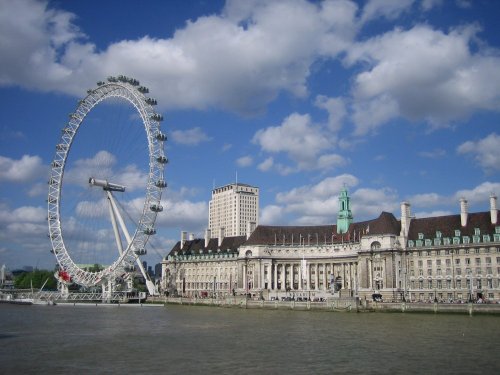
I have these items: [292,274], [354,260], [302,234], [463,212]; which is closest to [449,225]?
[463,212]

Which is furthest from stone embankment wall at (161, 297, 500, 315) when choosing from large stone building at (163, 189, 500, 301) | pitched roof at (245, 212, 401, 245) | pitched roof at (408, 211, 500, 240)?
pitched roof at (245, 212, 401, 245)

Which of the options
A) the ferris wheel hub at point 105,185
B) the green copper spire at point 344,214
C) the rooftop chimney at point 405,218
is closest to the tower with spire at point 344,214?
the green copper spire at point 344,214

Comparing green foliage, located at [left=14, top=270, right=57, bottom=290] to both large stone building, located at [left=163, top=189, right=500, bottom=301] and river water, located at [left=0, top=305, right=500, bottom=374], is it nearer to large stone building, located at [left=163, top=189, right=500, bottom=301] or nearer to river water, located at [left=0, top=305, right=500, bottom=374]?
large stone building, located at [left=163, top=189, right=500, bottom=301]

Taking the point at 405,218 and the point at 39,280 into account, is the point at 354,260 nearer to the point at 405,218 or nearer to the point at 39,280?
the point at 405,218

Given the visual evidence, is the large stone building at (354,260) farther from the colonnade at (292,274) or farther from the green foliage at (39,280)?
the green foliage at (39,280)

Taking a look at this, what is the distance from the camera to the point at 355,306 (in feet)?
279

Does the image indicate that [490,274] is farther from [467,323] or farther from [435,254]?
[467,323]

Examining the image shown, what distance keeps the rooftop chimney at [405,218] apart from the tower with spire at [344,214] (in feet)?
67.2

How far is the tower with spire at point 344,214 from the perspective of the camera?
420ft

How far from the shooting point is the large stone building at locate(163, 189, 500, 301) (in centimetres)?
9488

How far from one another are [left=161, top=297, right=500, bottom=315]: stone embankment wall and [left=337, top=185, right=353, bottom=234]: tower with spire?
110 feet

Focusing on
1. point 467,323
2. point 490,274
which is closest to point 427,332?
point 467,323

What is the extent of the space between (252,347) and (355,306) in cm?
4443

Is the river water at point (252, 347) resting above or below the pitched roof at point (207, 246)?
below
